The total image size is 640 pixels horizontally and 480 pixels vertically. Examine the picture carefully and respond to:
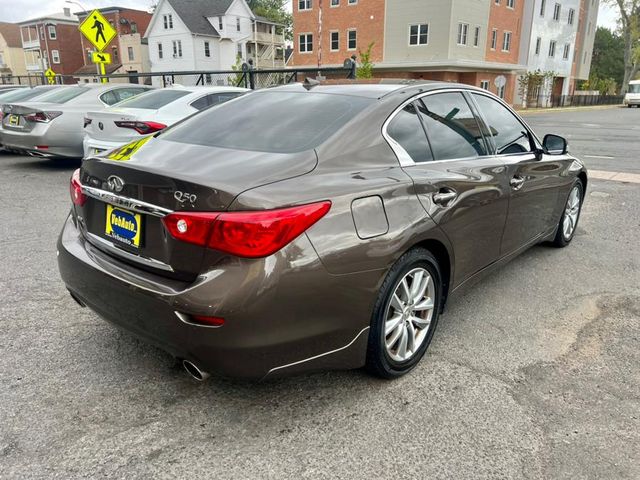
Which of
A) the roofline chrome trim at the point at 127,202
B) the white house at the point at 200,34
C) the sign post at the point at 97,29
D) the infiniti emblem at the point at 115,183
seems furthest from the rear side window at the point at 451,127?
the white house at the point at 200,34

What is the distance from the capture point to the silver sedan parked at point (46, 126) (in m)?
8.96

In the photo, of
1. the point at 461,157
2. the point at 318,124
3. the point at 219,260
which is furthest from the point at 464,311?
the point at 219,260

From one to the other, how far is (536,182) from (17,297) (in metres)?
4.10

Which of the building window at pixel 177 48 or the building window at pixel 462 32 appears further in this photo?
the building window at pixel 177 48

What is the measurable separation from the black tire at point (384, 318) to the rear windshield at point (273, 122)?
77 cm

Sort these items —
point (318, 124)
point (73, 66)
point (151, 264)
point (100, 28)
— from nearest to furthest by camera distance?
point (151, 264)
point (318, 124)
point (100, 28)
point (73, 66)

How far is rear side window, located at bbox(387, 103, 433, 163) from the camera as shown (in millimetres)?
2924

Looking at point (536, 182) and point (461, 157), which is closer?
point (461, 157)

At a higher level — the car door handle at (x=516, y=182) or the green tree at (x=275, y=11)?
the green tree at (x=275, y=11)

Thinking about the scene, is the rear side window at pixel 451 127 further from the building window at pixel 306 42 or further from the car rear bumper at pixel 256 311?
the building window at pixel 306 42

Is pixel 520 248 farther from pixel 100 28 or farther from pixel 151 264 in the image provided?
pixel 100 28

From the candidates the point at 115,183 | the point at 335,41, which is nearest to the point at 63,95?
the point at 115,183

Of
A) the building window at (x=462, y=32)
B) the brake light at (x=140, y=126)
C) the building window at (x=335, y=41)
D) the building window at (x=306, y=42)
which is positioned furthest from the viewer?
the building window at (x=306, y=42)

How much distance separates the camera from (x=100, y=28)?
47.3 feet
